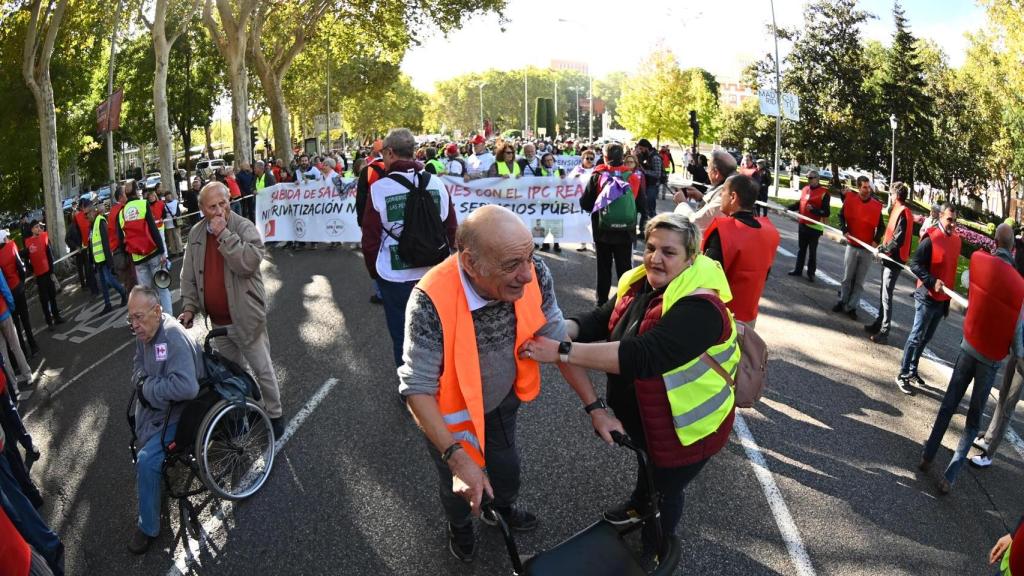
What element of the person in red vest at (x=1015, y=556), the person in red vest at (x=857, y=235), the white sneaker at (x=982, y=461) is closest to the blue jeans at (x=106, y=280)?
the person in red vest at (x=857, y=235)

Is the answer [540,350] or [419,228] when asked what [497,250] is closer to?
[540,350]

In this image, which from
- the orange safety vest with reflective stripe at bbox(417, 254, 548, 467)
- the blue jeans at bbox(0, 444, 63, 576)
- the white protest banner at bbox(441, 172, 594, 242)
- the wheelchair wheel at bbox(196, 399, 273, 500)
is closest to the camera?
the orange safety vest with reflective stripe at bbox(417, 254, 548, 467)

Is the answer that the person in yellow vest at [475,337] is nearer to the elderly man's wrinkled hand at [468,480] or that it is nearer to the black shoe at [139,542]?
the elderly man's wrinkled hand at [468,480]

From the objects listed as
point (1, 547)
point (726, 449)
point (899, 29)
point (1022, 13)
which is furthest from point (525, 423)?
point (899, 29)

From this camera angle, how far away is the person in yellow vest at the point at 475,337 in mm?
2506

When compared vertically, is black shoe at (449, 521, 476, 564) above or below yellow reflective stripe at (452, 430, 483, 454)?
below

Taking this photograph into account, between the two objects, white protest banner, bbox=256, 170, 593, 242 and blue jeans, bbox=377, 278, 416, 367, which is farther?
white protest banner, bbox=256, 170, 593, 242

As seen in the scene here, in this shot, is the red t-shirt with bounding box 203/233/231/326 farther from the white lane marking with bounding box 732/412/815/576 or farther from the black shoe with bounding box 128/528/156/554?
the white lane marking with bounding box 732/412/815/576

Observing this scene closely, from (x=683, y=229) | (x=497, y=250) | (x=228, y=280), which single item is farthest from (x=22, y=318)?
(x=683, y=229)

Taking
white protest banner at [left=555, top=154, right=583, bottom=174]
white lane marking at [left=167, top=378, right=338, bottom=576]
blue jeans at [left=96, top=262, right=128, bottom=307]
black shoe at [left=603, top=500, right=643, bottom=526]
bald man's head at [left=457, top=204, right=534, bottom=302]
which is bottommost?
white lane marking at [left=167, top=378, right=338, bottom=576]

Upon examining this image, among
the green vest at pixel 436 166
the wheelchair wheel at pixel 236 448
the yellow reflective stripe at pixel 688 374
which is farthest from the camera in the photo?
the green vest at pixel 436 166

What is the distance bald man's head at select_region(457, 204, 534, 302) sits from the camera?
8.07 feet

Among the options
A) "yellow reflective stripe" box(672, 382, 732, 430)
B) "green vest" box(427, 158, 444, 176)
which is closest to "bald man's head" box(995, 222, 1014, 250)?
"yellow reflective stripe" box(672, 382, 732, 430)

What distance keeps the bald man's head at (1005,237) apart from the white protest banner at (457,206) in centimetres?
669
